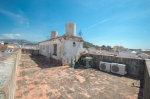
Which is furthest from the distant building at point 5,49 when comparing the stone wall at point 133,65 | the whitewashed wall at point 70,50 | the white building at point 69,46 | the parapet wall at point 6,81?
the stone wall at point 133,65

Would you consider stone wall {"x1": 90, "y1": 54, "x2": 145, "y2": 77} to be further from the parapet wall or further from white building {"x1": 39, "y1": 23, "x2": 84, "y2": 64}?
the parapet wall

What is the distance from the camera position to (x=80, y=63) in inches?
307

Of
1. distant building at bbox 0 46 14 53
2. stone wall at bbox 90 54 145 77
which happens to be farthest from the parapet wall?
distant building at bbox 0 46 14 53

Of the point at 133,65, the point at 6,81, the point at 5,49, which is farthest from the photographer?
the point at 5,49

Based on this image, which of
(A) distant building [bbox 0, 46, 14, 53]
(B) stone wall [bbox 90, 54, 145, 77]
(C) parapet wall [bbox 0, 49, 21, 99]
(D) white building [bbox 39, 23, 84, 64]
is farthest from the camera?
(D) white building [bbox 39, 23, 84, 64]

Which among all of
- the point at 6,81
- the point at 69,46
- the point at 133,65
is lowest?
the point at 133,65

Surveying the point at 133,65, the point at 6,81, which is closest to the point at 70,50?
the point at 133,65

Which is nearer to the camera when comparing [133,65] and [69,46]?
[133,65]

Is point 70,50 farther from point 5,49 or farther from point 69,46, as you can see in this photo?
point 5,49

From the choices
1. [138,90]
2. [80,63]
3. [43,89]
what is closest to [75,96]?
[43,89]

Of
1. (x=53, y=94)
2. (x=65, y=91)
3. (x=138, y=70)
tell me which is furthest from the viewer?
(x=138, y=70)

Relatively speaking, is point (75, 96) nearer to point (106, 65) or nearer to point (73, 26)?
point (106, 65)

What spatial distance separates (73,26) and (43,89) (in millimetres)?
6909

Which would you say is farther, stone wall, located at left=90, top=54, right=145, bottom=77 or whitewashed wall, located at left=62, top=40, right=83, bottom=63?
whitewashed wall, located at left=62, top=40, right=83, bottom=63
